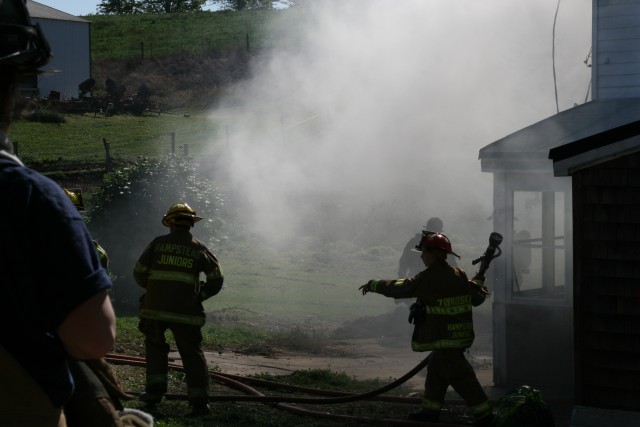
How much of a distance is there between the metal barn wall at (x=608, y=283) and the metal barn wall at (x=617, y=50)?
451 centimetres

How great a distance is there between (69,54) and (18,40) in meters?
42.3

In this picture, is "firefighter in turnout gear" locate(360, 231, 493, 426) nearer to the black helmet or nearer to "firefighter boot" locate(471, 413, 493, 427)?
"firefighter boot" locate(471, 413, 493, 427)

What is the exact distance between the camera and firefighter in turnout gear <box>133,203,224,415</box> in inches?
305

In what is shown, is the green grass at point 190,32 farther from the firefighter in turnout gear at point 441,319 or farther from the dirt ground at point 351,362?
the firefighter in turnout gear at point 441,319

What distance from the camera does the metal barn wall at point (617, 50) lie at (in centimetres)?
1154

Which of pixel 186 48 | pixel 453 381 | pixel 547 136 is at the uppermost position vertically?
pixel 186 48

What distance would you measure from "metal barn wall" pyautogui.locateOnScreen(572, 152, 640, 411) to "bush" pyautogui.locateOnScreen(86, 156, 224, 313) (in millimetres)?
8427

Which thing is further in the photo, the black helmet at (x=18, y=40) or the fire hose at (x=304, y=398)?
the fire hose at (x=304, y=398)

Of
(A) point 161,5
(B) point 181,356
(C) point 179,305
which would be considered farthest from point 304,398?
(A) point 161,5

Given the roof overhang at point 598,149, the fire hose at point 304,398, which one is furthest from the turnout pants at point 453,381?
the roof overhang at point 598,149

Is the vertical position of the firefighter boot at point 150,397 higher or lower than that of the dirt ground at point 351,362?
higher

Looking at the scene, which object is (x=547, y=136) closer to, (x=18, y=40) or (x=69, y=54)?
(x=18, y=40)

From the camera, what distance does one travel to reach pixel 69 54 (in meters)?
42.6

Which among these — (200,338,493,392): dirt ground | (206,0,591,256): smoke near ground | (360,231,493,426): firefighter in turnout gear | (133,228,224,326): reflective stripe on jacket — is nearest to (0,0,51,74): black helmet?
(360,231,493,426): firefighter in turnout gear
